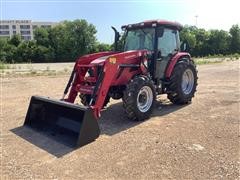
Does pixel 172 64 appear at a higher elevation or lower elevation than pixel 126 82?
higher

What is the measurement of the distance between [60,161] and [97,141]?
1.00 metres

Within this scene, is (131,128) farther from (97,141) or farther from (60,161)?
(60,161)

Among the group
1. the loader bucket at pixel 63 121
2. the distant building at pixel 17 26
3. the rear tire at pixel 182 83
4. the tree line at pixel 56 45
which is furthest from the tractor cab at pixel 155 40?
the distant building at pixel 17 26

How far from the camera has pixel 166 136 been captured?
19.3 feet

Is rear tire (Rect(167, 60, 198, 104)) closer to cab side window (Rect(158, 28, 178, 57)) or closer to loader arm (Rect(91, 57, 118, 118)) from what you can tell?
cab side window (Rect(158, 28, 178, 57))

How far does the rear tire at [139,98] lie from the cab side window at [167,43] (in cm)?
130

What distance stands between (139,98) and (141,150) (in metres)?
2.05

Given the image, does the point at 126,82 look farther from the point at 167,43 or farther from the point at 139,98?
the point at 167,43

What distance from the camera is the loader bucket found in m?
5.58

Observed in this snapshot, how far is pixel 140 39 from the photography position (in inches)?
319

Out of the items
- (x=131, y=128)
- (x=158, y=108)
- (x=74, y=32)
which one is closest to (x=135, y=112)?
(x=131, y=128)

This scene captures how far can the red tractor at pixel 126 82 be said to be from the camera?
6.12 m

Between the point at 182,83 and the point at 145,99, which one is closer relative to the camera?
the point at 145,99

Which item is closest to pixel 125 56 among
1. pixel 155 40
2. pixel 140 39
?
pixel 155 40
